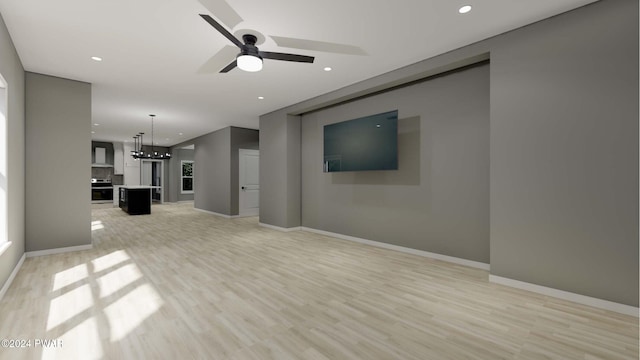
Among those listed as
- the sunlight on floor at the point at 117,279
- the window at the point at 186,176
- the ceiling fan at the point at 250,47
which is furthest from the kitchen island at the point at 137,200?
the ceiling fan at the point at 250,47

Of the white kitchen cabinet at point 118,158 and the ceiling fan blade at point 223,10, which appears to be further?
the white kitchen cabinet at point 118,158

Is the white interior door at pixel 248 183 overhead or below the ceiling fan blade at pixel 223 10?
below

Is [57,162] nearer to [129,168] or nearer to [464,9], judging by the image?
[464,9]

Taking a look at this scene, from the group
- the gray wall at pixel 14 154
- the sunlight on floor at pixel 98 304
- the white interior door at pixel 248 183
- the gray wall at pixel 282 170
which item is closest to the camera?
the sunlight on floor at pixel 98 304

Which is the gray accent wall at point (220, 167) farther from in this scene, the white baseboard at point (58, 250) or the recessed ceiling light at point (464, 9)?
the recessed ceiling light at point (464, 9)

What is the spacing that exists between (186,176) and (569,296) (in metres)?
14.2

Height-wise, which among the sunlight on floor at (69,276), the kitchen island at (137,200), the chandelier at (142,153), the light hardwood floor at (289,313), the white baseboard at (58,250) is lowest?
the light hardwood floor at (289,313)

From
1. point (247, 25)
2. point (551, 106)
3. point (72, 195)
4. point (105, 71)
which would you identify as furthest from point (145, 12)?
point (551, 106)

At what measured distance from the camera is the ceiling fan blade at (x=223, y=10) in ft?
7.09

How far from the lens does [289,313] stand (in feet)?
8.20

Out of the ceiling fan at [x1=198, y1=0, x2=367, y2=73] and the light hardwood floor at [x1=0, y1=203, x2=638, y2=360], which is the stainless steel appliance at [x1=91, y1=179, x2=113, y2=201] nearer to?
the light hardwood floor at [x1=0, y1=203, x2=638, y2=360]

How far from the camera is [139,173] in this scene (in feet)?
42.9

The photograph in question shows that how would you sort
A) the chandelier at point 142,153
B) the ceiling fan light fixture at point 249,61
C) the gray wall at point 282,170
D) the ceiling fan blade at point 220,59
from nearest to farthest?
1. the ceiling fan light fixture at point 249,61
2. the ceiling fan blade at point 220,59
3. the gray wall at point 282,170
4. the chandelier at point 142,153

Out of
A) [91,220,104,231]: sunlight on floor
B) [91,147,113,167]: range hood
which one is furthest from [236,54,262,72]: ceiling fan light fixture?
[91,147,113,167]: range hood
